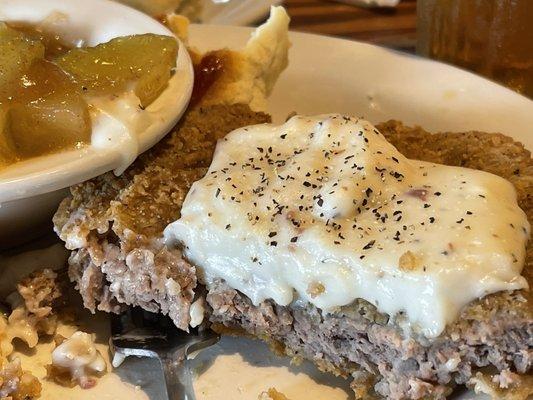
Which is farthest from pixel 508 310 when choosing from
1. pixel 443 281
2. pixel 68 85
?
pixel 68 85

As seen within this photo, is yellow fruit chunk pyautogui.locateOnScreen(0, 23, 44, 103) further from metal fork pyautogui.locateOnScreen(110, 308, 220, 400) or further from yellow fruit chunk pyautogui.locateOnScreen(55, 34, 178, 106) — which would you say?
metal fork pyautogui.locateOnScreen(110, 308, 220, 400)

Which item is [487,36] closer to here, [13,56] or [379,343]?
[379,343]

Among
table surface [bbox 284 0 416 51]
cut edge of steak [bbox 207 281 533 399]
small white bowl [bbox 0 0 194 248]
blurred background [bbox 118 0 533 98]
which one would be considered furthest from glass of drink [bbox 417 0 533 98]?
cut edge of steak [bbox 207 281 533 399]

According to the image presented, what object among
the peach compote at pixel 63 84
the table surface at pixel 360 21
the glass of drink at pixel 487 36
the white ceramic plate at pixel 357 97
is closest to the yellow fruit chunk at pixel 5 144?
the peach compote at pixel 63 84

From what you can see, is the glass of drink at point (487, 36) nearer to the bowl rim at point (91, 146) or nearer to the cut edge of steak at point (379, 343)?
the bowl rim at point (91, 146)

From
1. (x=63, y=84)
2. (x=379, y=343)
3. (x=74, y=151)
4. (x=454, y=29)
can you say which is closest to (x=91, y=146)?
(x=74, y=151)
